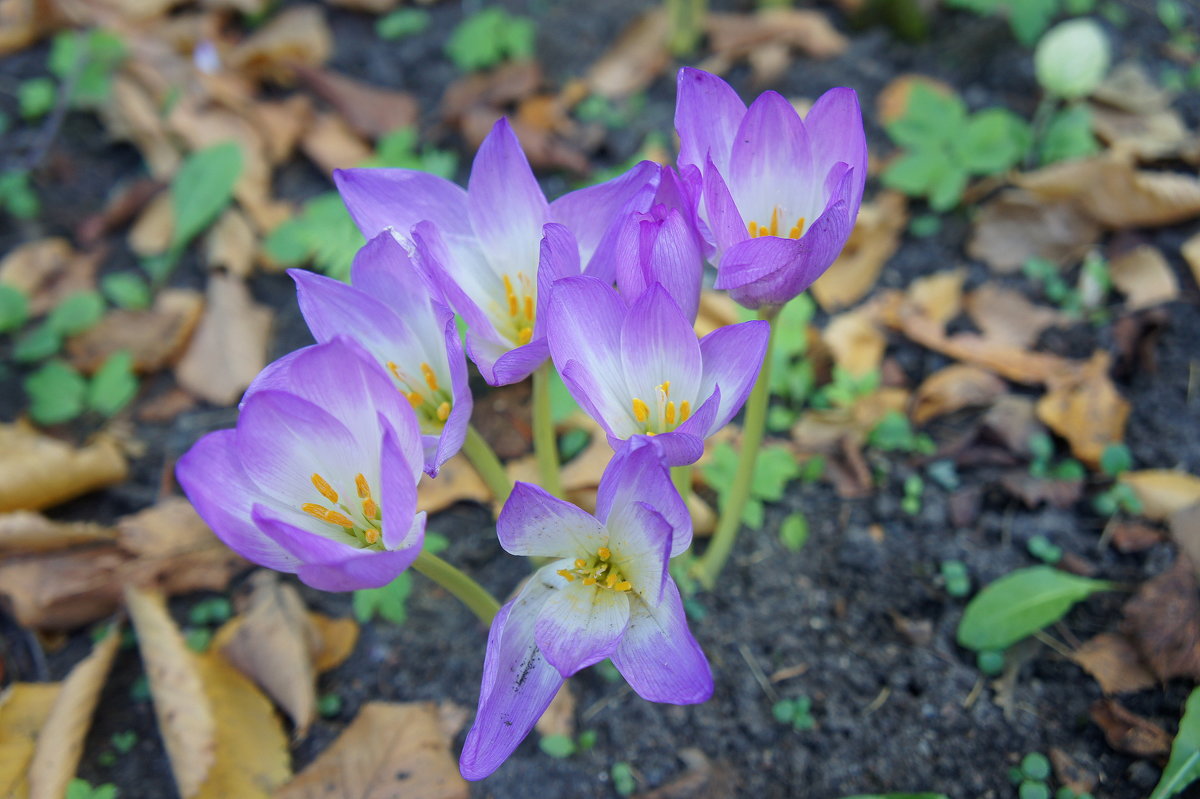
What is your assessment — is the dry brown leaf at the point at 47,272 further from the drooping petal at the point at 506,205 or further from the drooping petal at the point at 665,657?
the drooping petal at the point at 665,657

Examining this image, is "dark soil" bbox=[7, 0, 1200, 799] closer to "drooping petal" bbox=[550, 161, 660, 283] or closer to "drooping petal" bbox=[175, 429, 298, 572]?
"drooping petal" bbox=[175, 429, 298, 572]

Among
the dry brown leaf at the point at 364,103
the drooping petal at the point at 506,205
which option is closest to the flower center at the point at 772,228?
the drooping petal at the point at 506,205

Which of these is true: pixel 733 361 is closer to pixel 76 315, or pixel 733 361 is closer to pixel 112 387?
pixel 112 387

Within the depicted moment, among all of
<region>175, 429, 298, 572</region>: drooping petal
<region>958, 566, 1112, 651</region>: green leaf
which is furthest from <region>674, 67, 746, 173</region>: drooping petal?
<region>958, 566, 1112, 651</region>: green leaf

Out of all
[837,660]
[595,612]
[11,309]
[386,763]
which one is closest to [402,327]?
[595,612]

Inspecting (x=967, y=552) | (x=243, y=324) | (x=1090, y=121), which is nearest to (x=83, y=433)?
(x=243, y=324)
